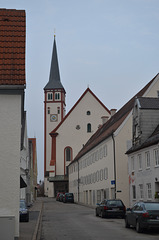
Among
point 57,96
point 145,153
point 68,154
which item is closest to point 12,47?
point 145,153

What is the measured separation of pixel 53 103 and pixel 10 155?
269ft

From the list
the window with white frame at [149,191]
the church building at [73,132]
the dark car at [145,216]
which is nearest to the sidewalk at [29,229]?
the dark car at [145,216]

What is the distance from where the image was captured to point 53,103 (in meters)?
94.7

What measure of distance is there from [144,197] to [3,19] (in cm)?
1739

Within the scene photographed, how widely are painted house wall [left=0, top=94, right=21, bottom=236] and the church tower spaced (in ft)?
233

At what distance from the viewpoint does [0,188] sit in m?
12.8

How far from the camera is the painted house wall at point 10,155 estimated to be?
12750 mm

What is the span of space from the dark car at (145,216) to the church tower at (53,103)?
67.6m

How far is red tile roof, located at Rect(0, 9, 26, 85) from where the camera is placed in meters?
13.2

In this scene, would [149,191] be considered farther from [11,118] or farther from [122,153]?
[11,118]

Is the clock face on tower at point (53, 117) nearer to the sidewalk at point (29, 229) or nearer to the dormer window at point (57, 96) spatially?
the dormer window at point (57, 96)

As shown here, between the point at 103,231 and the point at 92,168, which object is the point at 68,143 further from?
the point at 103,231

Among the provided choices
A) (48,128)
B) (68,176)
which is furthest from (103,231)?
(48,128)

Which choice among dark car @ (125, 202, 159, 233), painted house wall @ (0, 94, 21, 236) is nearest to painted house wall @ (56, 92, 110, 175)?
dark car @ (125, 202, 159, 233)
